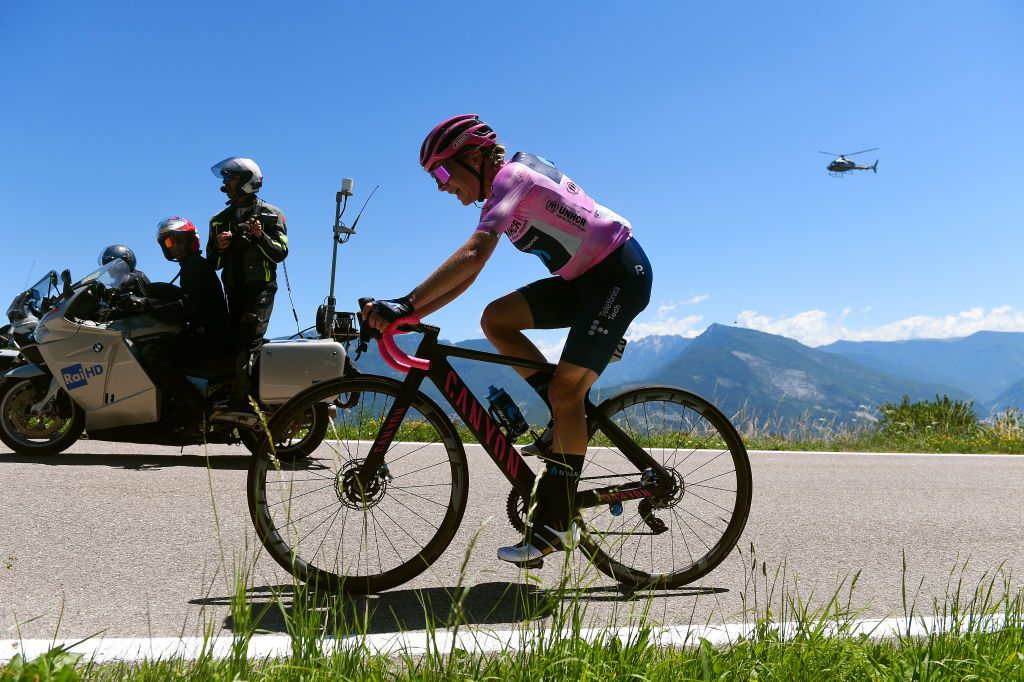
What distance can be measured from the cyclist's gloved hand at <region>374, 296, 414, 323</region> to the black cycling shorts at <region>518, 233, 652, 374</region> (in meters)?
0.79

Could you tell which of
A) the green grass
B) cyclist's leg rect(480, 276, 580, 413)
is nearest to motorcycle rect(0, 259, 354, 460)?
cyclist's leg rect(480, 276, 580, 413)

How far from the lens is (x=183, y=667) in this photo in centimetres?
240

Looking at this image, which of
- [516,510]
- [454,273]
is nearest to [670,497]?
[516,510]

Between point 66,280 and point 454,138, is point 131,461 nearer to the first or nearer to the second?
point 66,280

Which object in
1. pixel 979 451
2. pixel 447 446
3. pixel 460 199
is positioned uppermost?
pixel 460 199

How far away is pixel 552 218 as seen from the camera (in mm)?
3582

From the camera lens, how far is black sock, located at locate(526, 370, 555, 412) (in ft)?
12.5

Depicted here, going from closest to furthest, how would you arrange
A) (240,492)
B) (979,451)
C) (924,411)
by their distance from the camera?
(240,492), (979,451), (924,411)

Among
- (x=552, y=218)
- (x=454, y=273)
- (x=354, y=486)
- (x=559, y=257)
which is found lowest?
(x=354, y=486)

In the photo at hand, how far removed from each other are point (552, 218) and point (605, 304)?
46cm

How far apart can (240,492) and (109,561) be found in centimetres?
179

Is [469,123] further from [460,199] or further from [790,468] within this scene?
[790,468]

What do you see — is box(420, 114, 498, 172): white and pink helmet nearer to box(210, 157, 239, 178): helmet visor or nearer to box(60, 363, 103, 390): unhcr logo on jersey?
box(210, 157, 239, 178): helmet visor

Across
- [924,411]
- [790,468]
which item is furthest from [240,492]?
[924,411]
